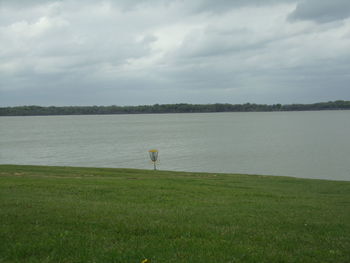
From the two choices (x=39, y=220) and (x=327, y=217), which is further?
(x=327, y=217)

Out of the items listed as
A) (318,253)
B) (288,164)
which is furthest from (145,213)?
(288,164)

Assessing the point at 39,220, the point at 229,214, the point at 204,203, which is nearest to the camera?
the point at 39,220

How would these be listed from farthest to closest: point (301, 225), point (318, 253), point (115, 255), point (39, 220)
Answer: point (301, 225) → point (39, 220) → point (318, 253) → point (115, 255)

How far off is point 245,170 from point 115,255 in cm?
3124

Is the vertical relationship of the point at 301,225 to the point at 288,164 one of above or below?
above

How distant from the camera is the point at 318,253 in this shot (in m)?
6.83

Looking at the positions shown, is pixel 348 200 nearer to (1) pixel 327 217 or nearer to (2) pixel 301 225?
(1) pixel 327 217

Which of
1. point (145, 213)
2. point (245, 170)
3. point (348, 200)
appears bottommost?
point (245, 170)

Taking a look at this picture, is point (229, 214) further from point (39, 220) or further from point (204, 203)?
point (39, 220)

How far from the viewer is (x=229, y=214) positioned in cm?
1014

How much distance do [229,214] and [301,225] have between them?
1.86m

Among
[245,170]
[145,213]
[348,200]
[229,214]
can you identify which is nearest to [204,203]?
[229,214]

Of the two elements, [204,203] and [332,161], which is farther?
[332,161]

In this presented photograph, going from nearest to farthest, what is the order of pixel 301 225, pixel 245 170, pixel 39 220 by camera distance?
pixel 39 220 → pixel 301 225 → pixel 245 170
